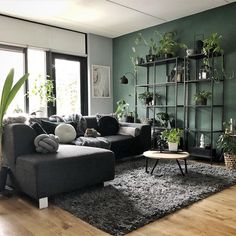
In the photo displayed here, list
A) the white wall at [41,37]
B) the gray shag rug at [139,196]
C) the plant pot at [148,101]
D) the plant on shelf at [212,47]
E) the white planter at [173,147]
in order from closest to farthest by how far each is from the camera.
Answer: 1. the gray shag rug at [139,196]
2. the white planter at [173,147]
3. the plant on shelf at [212,47]
4. the white wall at [41,37]
5. the plant pot at [148,101]

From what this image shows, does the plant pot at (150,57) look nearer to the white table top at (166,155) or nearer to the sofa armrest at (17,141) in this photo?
the white table top at (166,155)

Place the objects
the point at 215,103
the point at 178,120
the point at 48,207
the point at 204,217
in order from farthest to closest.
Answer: the point at 178,120 < the point at 215,103 < the point at 48,207 < the point at 204,217

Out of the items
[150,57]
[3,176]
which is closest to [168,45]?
[150,57]

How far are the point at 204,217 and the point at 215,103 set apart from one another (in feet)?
8.49

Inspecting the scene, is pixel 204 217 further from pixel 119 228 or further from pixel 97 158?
pixel 97 158

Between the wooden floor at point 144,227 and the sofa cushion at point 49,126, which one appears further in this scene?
the sofa cushion at point 49,126

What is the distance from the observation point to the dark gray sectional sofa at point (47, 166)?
90.3 inches

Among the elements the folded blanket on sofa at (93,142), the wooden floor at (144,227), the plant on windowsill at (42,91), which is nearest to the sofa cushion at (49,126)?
the folded blanket on sofa at (93,142)

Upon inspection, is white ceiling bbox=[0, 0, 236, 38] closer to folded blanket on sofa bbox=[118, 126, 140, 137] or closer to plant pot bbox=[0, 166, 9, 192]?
folded blanket on sofa bbox=[118, 126, 140, 137]

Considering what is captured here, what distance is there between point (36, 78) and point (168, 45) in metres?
2.49

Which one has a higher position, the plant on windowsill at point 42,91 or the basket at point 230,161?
the plant on windowsill at point 42,91

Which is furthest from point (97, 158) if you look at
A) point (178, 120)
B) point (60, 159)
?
point (178, 120)

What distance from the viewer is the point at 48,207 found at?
7.58 feet

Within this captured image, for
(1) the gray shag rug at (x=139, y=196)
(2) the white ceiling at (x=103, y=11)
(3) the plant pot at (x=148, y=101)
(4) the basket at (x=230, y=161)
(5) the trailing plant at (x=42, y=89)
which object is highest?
(2) the white ceiling at (x=103, y=11)
